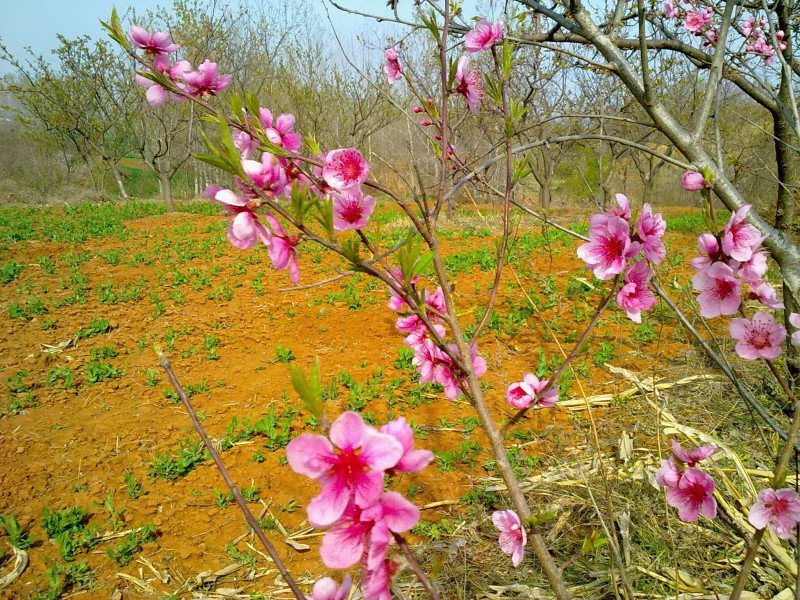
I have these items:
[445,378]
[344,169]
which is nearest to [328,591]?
[445,378]

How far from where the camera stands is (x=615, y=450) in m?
2.66

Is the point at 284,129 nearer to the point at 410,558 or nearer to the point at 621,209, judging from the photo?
the point at 621,209

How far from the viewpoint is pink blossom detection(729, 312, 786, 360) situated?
95 centimetres

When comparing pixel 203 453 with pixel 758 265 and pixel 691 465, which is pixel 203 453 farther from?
pixel 758 265

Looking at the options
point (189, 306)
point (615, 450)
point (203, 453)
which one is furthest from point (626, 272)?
point (189, 306)

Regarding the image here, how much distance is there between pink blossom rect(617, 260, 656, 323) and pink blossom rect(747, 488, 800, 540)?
393 mm

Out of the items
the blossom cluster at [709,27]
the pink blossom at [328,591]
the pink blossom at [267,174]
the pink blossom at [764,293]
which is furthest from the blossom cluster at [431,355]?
the blossom cluster at [709,27]

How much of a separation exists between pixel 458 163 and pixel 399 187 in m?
18.7

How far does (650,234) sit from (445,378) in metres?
0.52

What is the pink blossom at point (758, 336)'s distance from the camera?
0.95 meters

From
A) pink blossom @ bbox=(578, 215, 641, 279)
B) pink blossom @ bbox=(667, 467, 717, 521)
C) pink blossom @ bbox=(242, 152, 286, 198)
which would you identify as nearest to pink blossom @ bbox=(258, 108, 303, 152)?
pink blossom @ bbox=(242, 152, 286, 198)

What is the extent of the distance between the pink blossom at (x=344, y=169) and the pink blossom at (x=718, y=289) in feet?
2.13

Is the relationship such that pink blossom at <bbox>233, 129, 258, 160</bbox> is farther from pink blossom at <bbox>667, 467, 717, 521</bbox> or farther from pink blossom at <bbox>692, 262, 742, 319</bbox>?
pink blossom at <bbox>667, 467, 717, 521</bbox>

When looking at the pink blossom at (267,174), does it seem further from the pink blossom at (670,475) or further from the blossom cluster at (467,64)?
the pink blossom at (670,475)
